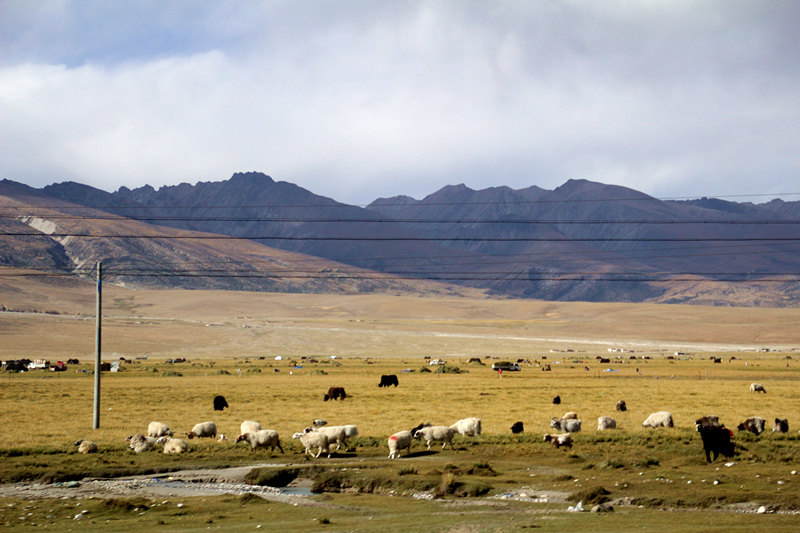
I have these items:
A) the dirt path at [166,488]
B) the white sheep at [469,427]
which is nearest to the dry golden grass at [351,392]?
the white sheep at [469,427]

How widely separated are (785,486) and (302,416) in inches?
852

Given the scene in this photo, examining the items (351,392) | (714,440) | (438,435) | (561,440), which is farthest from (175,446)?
(351,392)

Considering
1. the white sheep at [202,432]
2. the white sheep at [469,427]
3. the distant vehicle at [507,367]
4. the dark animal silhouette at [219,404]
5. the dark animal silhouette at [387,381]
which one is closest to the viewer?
the white sheep at [469,427]

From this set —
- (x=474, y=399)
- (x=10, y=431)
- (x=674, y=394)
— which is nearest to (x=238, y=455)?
(x=10, y=431)

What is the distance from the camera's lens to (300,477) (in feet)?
70.4

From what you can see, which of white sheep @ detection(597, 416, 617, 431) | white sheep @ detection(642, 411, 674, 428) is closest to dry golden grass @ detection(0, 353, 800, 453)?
white sheep @ detection(642, 411, 674, 428)

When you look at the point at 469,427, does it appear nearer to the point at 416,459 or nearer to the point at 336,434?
the point at 416,459

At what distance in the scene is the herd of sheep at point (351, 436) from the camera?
24.0m

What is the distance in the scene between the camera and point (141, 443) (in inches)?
1011

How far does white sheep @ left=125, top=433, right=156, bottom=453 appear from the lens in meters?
25.5

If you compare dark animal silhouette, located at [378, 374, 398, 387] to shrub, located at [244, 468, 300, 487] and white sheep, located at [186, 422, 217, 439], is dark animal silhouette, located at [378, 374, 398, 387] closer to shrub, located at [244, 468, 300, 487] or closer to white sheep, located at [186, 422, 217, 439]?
white sheep, located at [186, 422, 217, 439]

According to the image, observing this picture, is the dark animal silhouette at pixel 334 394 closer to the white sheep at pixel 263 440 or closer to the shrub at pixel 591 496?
the white sheep at pixel 263 440

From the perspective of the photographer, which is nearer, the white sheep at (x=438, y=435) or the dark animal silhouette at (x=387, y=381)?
the white sheep at (x=438, y=435)

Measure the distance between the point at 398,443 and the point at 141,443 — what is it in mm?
8402
